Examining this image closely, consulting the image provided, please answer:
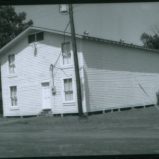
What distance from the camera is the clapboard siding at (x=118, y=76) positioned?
25.0 m

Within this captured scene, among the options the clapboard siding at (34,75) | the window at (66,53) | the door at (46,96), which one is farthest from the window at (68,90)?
the door at (46,96)

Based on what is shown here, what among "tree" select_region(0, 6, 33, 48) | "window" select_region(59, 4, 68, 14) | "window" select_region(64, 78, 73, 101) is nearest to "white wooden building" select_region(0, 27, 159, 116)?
"window" select_region(64, 78, 73, 101)

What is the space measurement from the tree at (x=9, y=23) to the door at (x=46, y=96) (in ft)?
36.4

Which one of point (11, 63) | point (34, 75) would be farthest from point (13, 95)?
point (34, 75)

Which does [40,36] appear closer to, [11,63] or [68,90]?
[11,63]

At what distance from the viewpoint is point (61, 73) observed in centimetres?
2575

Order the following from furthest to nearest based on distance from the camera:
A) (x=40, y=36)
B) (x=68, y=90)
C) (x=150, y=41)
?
1. (x=150, y=41)
2. (x=40, y=36)
3. (x=68, y=90)

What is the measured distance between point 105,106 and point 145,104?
15.2ft

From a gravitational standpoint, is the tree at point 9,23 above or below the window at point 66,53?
above

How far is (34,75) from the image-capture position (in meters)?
27.3

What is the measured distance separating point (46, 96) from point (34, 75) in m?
1.60

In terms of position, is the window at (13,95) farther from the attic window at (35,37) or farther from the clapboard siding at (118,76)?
the clapboard siding at (118,76)

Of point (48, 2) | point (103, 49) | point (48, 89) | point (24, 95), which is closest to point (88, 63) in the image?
point (103, 49)

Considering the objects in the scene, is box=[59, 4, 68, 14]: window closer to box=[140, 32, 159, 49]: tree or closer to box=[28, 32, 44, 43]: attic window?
box=[28, 32, 44, 43]: attic window
